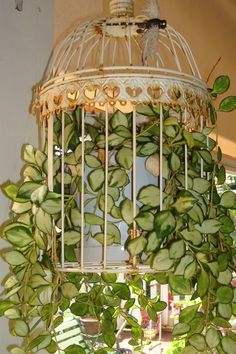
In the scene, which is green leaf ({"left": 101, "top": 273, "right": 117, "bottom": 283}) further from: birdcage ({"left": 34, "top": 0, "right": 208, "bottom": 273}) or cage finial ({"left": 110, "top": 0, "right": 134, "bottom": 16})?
cage finial ({"left": 110, "top": 0, "right": 134, "bottom": 16})

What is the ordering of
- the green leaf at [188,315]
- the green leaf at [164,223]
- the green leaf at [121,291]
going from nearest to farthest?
the green leaf at [164,223]
the green leaf at [188,315]
the green leaf at [121,291]

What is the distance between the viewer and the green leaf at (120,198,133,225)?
0.71 m

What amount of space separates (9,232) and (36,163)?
0.13m

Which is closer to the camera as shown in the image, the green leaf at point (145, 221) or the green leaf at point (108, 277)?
the green leaf at point (145, 221)

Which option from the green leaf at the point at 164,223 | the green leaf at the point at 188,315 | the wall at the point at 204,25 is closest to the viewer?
the green leaf at the point at 164,223

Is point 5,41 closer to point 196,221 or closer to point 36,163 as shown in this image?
point 36,163

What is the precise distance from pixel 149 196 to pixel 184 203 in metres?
0.06

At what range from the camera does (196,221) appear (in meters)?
0.70

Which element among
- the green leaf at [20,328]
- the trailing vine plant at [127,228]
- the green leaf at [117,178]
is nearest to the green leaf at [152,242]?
the trailing vine plant at [127,228]

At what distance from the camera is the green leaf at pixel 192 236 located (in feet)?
2.29

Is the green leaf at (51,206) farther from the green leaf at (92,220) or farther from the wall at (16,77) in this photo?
the wall at (16,77)

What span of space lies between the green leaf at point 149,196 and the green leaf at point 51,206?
0.36ft

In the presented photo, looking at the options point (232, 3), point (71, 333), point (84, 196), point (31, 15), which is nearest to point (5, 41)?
point (31, 15)

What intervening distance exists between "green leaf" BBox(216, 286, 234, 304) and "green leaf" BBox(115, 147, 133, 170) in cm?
21
